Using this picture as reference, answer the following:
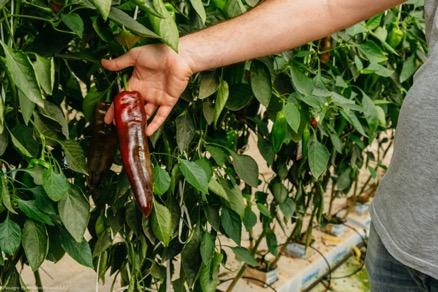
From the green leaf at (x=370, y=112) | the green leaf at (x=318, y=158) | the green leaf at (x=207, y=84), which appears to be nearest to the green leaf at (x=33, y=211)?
the green leaf at (x=207, y=84)

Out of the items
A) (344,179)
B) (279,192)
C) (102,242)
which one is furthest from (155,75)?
(344,179)

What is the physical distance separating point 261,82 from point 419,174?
1.17ft

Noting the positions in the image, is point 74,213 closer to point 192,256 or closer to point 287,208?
point 192,256

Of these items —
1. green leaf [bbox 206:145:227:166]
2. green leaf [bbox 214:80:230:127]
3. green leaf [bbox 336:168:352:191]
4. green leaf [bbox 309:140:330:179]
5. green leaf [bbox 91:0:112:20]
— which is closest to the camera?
green leaf [bbox 91:0:112:20]

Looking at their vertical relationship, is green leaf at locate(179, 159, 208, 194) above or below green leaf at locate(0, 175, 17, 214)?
below

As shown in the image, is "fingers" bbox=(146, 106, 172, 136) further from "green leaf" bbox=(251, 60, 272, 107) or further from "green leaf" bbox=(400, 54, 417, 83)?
"green leaf" bbox=(400, 54, 417, 83)

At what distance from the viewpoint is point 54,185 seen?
3.41ft

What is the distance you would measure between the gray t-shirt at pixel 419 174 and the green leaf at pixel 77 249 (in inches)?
22.3

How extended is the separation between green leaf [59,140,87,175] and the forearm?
0.26 m

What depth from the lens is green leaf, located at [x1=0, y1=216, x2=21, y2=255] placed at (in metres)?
1.07

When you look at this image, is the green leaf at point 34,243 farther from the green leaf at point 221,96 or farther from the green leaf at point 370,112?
the green leaf at point 370,112

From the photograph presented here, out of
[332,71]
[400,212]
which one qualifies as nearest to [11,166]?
[400,212]

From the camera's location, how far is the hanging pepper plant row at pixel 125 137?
1050 millimetres

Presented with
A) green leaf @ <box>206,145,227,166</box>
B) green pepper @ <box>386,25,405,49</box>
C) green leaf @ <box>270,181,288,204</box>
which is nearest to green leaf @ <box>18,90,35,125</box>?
green leaf @ <box>206,145,227,166</box>
